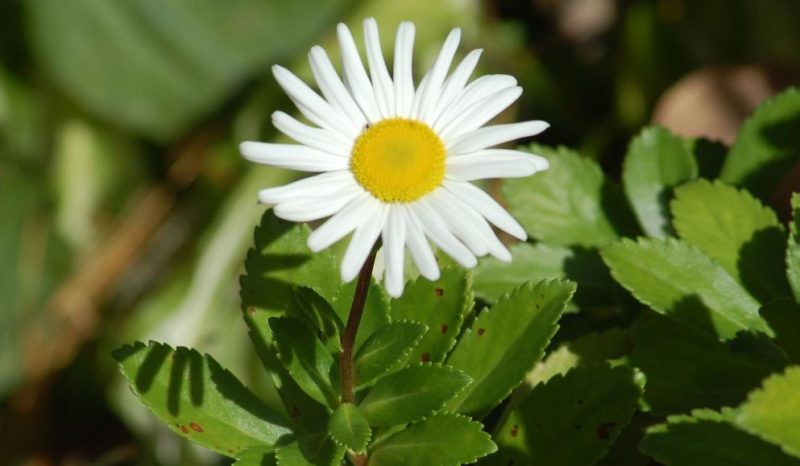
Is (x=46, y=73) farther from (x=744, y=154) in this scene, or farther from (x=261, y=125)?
(x=744, y=154)

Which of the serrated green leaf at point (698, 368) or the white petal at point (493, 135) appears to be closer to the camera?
the white petal at point (493, 135)

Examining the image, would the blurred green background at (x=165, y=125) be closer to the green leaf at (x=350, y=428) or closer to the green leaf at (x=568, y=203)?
the green leaf at (x=568, y=203)

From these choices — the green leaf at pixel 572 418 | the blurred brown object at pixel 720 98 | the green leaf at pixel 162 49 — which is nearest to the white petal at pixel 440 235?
the green leaf at pixel 572 418

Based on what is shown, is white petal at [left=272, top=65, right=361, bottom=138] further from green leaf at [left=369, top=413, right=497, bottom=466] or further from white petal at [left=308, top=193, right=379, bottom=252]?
green leaf at [left=369, top=413, right=497, bottom=466]

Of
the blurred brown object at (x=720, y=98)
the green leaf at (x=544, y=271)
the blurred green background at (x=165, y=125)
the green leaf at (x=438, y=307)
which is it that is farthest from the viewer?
the blurred green background at (x=165, y=125)

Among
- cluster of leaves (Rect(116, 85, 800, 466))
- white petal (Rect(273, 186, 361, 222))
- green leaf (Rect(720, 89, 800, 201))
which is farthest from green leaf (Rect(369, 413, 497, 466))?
green leaf (Rect(720, 89, 800, 201))

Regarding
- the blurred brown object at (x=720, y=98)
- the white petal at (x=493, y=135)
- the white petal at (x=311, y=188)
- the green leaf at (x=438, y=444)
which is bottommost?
the green leaf at (x=438, y=444)

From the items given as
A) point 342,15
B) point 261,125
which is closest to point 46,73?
point 261,125
